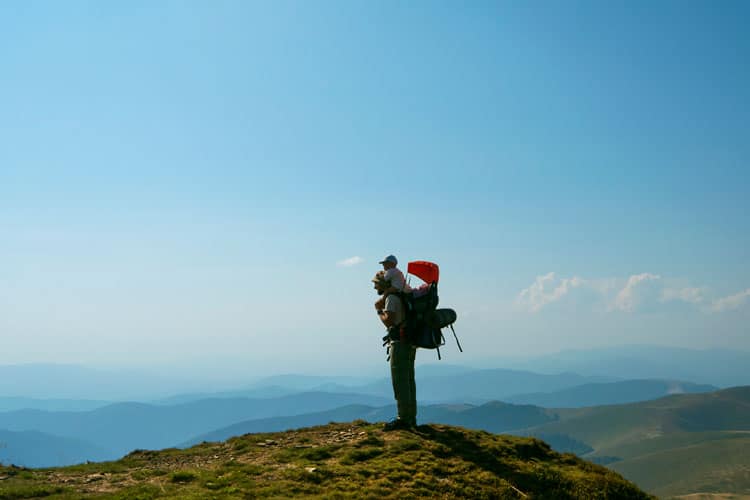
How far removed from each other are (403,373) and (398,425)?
217 centimetres

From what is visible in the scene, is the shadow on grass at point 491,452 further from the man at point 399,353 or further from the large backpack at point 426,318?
the large backpack at point 426,318

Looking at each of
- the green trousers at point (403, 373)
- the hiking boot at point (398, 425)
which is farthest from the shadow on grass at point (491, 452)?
the green trousers at point (403, 373)

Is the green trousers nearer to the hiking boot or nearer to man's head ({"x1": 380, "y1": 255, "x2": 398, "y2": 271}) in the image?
the hiking boot

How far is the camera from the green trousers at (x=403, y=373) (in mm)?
16750

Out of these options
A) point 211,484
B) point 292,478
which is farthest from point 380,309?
point 211,484

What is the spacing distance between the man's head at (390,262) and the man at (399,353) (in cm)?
36

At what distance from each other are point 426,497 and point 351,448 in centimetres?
421

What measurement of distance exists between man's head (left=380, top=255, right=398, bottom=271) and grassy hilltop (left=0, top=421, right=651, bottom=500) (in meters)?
5.76

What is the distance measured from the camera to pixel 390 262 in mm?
17203

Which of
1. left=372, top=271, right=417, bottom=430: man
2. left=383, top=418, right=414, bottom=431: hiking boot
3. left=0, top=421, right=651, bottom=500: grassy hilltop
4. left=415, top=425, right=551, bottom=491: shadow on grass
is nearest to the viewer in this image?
left=0, top=421, right=651, bottom=500: grassy hilltop

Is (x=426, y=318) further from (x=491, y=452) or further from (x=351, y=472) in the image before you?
(x=351, y=472)

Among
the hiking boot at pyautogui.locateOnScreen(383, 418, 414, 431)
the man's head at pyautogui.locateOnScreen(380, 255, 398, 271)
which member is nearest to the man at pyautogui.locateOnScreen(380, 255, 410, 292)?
the man's head at pyautogui.locateOnScreen(380, 255, 398, 271)

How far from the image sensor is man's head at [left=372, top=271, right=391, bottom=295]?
1708 centimetres

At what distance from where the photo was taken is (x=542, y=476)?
13547mm
